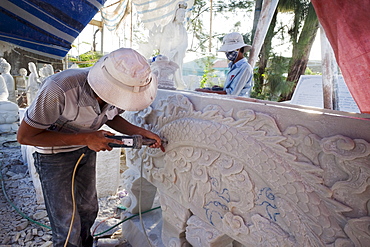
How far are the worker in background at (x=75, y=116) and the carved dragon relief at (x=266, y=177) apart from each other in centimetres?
30

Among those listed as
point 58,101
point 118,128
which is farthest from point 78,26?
point 58,101

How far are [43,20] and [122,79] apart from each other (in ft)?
5.21

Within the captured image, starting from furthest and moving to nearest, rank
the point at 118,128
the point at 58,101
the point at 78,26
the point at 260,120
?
the point at 78,26
the point at 118,128
the point at 58,101
the point at 260,120

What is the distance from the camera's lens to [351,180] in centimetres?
91

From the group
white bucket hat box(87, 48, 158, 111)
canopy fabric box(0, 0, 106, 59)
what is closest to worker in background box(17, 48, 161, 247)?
white bucket hat box(87, 48, 158, 111)

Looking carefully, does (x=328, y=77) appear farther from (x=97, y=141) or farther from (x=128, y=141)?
(x=97, y=141)

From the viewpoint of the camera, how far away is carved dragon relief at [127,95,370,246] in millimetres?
922

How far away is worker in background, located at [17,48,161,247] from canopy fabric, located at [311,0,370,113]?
1013 millimetres

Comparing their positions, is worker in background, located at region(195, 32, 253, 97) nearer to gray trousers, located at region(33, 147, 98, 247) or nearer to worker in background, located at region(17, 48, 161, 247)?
worker in background, located at region(17, 48, 161, 247)

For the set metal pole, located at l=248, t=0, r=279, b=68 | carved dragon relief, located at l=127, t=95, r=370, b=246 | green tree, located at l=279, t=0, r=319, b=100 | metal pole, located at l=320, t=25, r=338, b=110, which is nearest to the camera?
carved dragon relief, located at l=127, t=95, r=370, b=246

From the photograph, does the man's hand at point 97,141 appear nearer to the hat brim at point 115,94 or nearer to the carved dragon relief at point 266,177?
the hat brim at point 115,94

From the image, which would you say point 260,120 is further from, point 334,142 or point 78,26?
point 78,26

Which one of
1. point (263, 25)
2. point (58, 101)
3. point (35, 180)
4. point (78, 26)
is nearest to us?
point (58, 101)

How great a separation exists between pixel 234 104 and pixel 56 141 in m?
1.00
